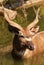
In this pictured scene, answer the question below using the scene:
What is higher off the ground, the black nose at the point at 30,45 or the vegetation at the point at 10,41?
the black nose at the point at 30,45

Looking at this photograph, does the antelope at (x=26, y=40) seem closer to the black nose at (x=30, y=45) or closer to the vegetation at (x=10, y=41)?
the black nose at (x=30, y=45)

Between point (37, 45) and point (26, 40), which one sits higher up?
point (26, 40)

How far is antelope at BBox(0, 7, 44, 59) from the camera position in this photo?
14.9 meters

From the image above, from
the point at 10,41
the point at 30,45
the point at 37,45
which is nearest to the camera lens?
the point at 30,45

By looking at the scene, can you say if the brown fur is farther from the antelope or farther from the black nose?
the black nose

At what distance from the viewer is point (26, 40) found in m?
14.9

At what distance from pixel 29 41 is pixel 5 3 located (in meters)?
9.34

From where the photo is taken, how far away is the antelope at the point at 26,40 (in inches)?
588

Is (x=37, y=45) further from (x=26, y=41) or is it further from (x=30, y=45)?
(x=30, y=45)

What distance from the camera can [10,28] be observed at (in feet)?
50.1

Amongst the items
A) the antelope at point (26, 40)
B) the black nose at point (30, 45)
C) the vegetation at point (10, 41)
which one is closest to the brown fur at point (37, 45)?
the antelope at point (26, 40)

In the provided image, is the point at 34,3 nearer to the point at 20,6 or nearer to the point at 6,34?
the point at 20,6

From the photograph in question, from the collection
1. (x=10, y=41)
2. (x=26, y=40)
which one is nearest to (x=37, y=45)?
(x=10, y=41)

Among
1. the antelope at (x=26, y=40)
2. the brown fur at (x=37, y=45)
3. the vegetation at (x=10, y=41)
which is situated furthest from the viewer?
the brown fur at (x=37, y=45)
